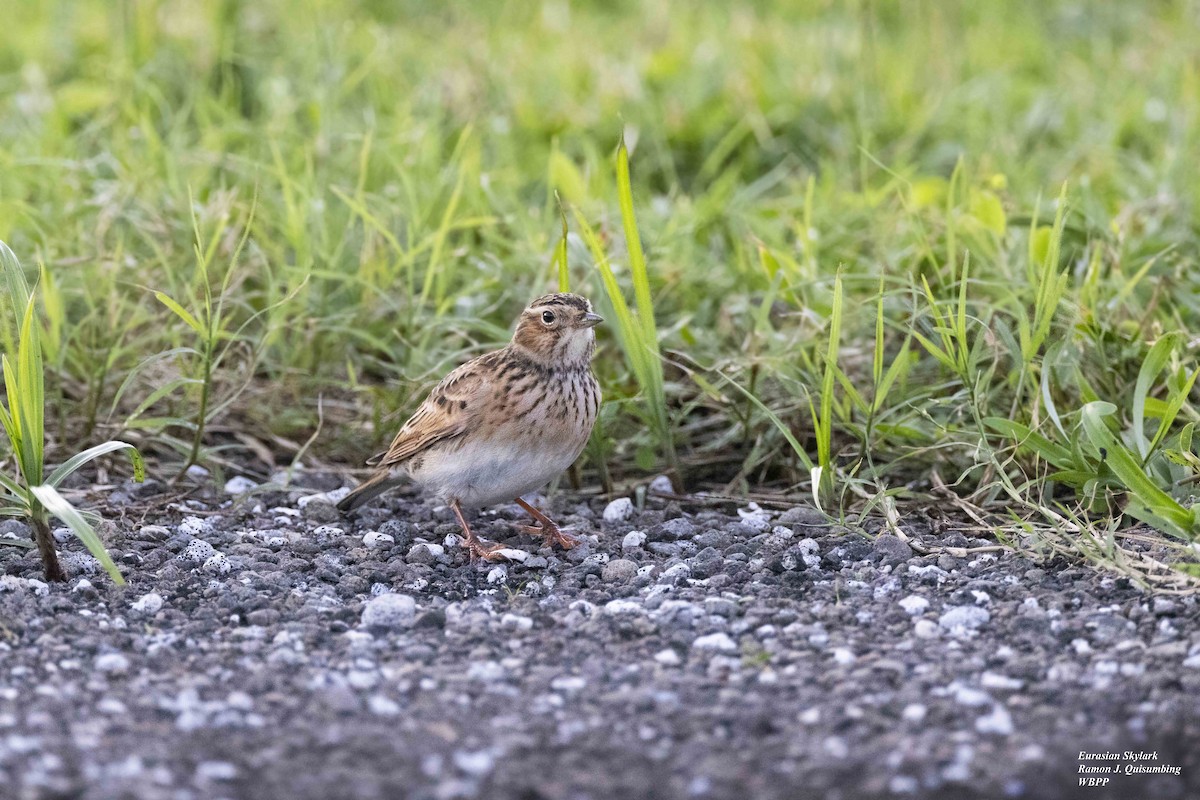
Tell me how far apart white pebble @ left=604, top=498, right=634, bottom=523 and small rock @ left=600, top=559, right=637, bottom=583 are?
1.90 ft

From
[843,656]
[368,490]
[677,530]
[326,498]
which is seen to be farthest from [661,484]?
[843,656]

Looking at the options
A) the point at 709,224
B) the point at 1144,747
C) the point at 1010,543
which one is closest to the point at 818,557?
the point at 1010,543

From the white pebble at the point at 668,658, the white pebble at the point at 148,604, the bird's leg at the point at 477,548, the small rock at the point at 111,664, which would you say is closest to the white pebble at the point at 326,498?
the bird's leg at the point at 477,548

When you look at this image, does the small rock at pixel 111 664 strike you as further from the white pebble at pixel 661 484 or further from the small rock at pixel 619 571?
the white pebble at pixel 661 484

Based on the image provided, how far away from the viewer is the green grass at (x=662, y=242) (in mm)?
4703

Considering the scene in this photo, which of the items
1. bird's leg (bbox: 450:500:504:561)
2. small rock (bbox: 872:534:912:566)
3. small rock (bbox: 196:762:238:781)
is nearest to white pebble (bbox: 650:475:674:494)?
bird's leg (bbox: 450:500:504:561)

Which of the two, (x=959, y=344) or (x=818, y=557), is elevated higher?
(x=959, y=344)

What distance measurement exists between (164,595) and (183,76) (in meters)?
4.62

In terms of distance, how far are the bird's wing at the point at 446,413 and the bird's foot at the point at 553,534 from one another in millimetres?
389

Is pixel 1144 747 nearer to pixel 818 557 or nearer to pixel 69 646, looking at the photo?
pixel 818 557

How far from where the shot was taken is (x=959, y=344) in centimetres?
448

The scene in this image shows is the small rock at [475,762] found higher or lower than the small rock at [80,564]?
higher

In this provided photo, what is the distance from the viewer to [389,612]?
3.85 m

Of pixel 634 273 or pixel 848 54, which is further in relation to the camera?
pixel 848 54
